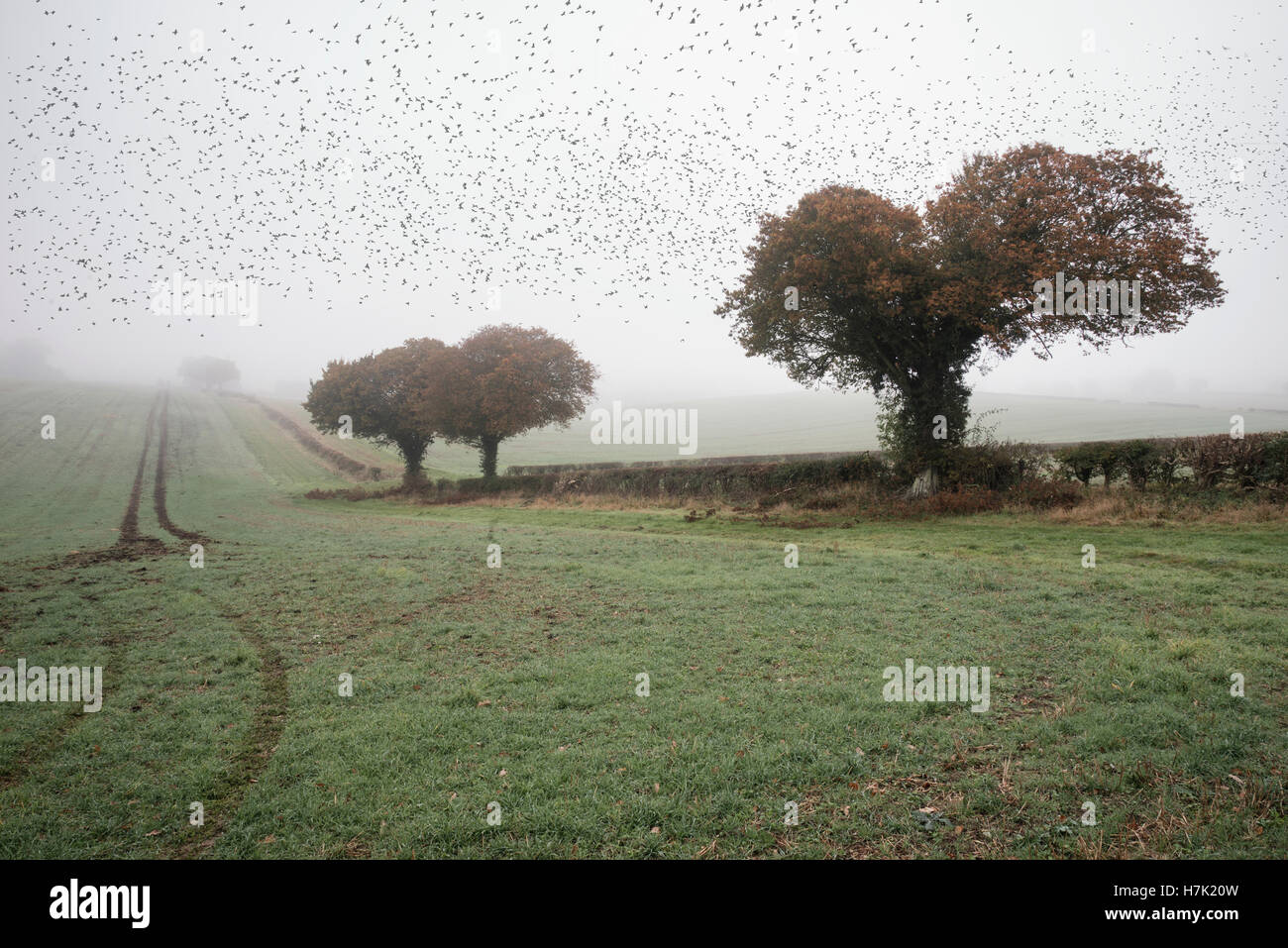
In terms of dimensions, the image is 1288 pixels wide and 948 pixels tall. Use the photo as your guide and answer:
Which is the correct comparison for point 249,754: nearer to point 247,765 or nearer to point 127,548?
point 247,765

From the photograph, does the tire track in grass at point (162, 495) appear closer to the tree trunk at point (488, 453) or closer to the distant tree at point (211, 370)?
the tree trunk at point (488, 453)

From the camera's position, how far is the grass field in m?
5.27

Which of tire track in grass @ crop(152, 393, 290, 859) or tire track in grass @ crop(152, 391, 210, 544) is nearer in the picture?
tire track in grass @ crop(152, 393, 290, 859)

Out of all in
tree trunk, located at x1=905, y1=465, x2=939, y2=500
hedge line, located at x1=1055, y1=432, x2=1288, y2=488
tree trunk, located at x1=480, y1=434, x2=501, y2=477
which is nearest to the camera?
hedge line, located at x1=1055, y1=432, x2=1288, y2=488

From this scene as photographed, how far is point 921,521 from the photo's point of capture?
21.2 meters

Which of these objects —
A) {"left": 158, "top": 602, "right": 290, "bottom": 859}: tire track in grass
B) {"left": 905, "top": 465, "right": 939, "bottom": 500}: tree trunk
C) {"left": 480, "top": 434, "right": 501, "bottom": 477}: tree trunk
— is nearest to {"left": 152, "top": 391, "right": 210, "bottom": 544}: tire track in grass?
{"left": 158, "top": 602, "right": 290, "bottom": 859}: tire track in grass

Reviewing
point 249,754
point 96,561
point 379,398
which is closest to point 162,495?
point 379,398

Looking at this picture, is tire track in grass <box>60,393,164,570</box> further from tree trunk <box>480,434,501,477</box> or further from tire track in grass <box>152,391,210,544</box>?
tree trunk <box>480,434,501,477</box>

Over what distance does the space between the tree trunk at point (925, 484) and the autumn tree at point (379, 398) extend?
109 feet

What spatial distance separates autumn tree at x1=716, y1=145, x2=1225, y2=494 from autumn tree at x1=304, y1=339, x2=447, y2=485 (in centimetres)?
2905

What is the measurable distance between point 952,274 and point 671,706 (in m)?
20.3
